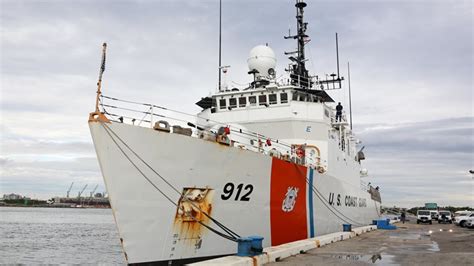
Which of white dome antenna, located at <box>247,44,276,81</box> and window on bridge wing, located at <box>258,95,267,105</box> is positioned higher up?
white dome antenna, located at <box>247,44,276,81</box>

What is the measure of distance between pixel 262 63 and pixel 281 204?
835 centimetres

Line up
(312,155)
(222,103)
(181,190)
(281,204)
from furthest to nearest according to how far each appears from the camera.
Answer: (222,103) → (312,155) → (281,204) → (181,190)

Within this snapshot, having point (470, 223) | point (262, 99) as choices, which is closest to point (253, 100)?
point (262, 99)

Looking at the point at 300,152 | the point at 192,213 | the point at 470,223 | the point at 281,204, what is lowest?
the point at 470,223

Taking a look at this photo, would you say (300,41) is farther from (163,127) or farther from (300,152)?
(163,127)

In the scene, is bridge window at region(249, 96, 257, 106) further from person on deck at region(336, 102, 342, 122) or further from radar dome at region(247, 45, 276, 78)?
person on deck at region(336, 102, 342, 122)

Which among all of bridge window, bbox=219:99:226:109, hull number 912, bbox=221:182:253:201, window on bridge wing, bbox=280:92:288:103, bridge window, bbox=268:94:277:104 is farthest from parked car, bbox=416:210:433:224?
hull number 912, bbox=221:182:253:201

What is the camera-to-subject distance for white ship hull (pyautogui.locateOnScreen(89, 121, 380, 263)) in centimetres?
841

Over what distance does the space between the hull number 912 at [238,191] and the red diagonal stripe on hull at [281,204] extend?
1.07 meters

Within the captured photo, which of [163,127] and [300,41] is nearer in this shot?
[163,127]

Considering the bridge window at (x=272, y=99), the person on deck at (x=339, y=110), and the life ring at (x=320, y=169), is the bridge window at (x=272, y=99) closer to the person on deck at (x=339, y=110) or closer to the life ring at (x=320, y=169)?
the life ring at (x=320, y=169)

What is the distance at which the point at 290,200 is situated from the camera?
12484mm

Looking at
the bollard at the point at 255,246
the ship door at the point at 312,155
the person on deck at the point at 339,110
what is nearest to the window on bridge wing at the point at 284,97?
the ship door at the point at 312,155

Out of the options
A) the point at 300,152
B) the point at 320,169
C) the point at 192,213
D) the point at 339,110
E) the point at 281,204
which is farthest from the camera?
the point at 339,110
